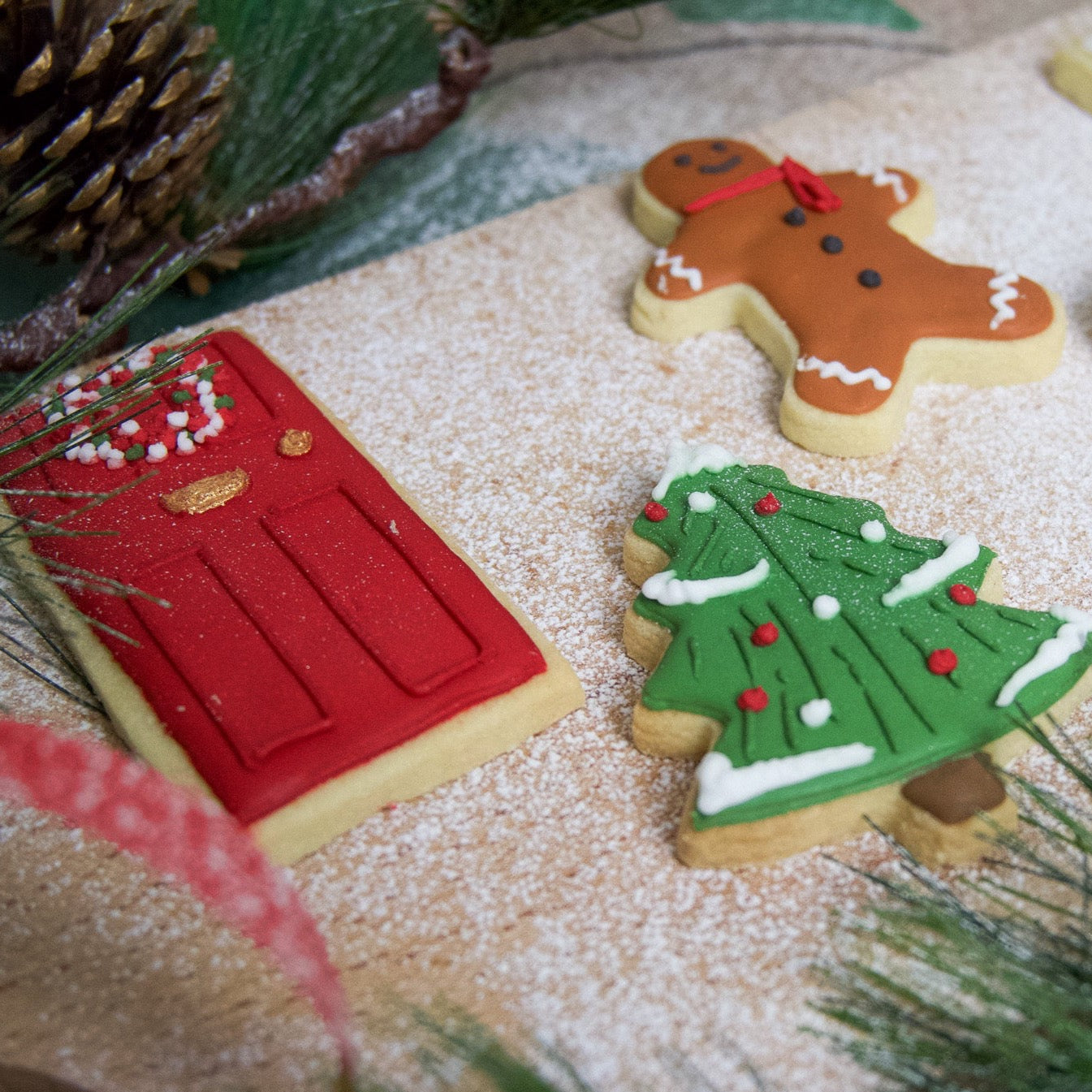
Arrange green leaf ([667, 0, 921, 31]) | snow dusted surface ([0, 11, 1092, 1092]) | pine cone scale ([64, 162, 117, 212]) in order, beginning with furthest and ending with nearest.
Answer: green leaf ([667, 0, 921, 31]) < pine cone scale ([64, 162, 117, 212]) < snow dusted surface ([0, 11, 1092, 1092])

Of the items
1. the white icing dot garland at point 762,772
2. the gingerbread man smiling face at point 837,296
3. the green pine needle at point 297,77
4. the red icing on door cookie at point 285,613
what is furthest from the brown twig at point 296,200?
the white icing dot garland at point 762,772

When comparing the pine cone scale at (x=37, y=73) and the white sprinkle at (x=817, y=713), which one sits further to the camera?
the pine cone scale at (x=37, y=73)

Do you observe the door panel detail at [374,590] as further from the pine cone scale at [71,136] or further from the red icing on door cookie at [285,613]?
the pine cone scale at [71,136]

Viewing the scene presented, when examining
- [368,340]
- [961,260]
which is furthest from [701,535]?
[961,260]

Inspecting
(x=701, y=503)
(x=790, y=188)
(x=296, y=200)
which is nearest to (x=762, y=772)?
(x=701, y=503)

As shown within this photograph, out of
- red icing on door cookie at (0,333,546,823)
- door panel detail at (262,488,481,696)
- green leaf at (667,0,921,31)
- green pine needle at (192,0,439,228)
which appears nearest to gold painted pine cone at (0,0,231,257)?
green pine needle at (192,0,439,228)

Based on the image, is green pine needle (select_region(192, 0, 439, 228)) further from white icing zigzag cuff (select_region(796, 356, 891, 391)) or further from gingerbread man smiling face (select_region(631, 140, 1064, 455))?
white icing zigzag cuff (select_region(796, 356, 891, 391))
